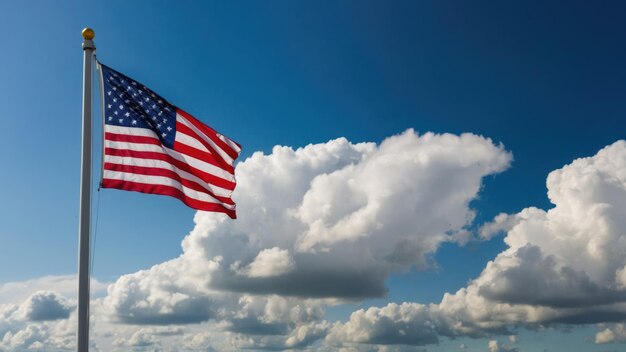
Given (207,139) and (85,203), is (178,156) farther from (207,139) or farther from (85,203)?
(85,203)

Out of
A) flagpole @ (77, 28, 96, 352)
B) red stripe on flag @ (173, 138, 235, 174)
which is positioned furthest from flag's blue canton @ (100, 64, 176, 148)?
flagpole @ (77, 28, 96, 352)

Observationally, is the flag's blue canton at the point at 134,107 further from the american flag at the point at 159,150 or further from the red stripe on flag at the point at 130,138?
the red stripe on flag at the point at 130,138

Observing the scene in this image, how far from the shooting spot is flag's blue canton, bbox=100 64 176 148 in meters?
26.7

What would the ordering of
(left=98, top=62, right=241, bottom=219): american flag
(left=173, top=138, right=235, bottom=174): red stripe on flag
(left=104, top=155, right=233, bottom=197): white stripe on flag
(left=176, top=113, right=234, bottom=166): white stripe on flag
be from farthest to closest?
(left=176, top=113, right=234, bottom=166): white stripe on flag, (left=173, top=138, right=235, bottom=174): red stripe on flag, (left=98, top=62, right=241, bottom=219): american flag, (left=104, top=155, right=233, bottom=197): white stripe on flag

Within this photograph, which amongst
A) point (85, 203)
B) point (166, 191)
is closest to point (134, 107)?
point (166, 191)

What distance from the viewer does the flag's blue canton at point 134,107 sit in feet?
87.5

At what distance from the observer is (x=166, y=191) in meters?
26.8

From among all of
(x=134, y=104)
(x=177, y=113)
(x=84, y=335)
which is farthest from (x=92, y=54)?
(x=84, y=335)

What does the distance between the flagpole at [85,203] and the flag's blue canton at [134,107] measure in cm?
132

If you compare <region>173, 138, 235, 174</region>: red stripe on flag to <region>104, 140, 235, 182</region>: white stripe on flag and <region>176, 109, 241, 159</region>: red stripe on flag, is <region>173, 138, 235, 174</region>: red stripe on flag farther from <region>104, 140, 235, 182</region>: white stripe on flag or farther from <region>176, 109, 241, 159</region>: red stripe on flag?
<region>176, 109, 241, 159</region>: red stripe on flag

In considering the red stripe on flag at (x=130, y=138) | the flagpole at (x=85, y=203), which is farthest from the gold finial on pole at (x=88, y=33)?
the red stripe on flag at (x=130, y=138)

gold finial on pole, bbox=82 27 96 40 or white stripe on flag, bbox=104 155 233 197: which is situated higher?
gold finial on pole, bbox=82 27 96 40

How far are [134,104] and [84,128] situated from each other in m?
2.87

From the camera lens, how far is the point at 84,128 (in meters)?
24.9
